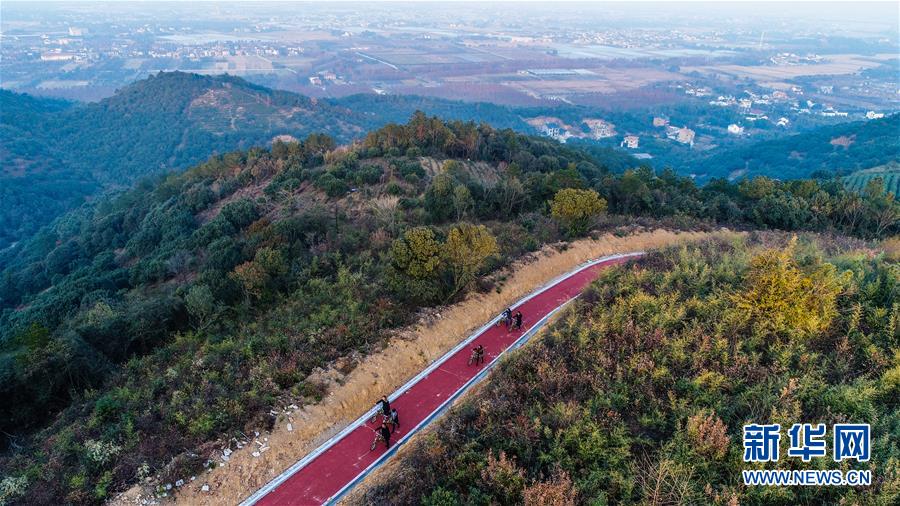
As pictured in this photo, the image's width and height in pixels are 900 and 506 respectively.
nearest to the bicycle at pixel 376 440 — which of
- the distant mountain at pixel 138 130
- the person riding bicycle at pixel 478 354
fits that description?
the person riding bicycle at pixel 478 354

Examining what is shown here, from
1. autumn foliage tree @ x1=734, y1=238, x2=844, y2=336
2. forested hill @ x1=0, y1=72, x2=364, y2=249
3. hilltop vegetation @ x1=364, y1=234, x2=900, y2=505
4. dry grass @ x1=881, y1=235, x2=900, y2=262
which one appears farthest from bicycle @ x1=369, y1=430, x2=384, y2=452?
forested hill @ x1=0, y1=72, x2=364, y2=249

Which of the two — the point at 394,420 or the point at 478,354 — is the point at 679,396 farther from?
the point at 394,420

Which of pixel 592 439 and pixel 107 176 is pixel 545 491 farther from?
pixel 107 176

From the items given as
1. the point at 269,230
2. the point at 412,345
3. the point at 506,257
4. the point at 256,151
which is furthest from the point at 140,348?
the point at 256,151

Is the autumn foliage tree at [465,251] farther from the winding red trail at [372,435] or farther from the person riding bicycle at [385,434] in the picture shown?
the person riding bicycle at [385,434]

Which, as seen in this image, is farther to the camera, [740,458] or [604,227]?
[604,227]

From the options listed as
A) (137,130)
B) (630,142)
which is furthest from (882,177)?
(137,130)
